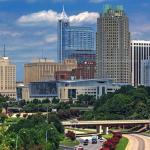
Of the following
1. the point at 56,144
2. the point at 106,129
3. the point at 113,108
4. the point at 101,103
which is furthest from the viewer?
the point at 101,103

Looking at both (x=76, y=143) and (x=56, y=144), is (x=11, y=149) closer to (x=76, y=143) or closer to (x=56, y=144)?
(x=56, y=144)

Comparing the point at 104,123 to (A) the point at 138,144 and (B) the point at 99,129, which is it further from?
(A) the point at 138,144

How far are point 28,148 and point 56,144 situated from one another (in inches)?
424

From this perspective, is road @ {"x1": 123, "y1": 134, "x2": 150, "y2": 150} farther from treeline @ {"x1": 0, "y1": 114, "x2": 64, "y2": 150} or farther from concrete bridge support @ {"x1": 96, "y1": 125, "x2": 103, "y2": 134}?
concrete bridge support @ {"x1": 96, "y1": 125, "x2": 103, "y2": 134}

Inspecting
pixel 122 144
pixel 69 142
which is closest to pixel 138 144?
pixel 122 144

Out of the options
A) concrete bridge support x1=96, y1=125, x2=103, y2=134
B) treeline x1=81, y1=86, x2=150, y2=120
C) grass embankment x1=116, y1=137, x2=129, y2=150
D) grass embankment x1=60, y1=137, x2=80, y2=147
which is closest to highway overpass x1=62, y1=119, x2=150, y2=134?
concrete bridge support x1=96, y1=125, x2=103, y2=134

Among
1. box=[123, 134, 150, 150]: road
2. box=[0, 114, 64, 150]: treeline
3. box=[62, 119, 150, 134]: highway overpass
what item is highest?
box=[0, 114, 64, 150]: treeline

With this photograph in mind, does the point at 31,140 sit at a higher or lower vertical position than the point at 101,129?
higher

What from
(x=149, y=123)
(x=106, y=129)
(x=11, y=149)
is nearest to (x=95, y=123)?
Result: (x=106, y=129)

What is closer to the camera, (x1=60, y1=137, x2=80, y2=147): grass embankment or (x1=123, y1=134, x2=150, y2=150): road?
(x1=123, y1=134, x2=150, y2=150): road

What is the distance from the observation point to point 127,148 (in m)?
90.6

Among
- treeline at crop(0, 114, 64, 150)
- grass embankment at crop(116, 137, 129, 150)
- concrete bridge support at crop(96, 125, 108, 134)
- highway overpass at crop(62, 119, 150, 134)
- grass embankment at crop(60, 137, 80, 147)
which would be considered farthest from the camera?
highway overpass at crop(62, 119, 150, 134)

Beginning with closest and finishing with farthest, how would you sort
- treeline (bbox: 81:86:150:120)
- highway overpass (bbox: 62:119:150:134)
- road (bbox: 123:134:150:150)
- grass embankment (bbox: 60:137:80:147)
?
road (bbox: 123:134:150:150) < grass embankment (bbox: 60:137:80:147) < highway overpass (bbox: 62:119:150:134) < treeline (bbox: 81:86:150:120)

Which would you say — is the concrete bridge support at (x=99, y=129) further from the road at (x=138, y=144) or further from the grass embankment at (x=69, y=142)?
the grass embankment at (x=69, y=142)
